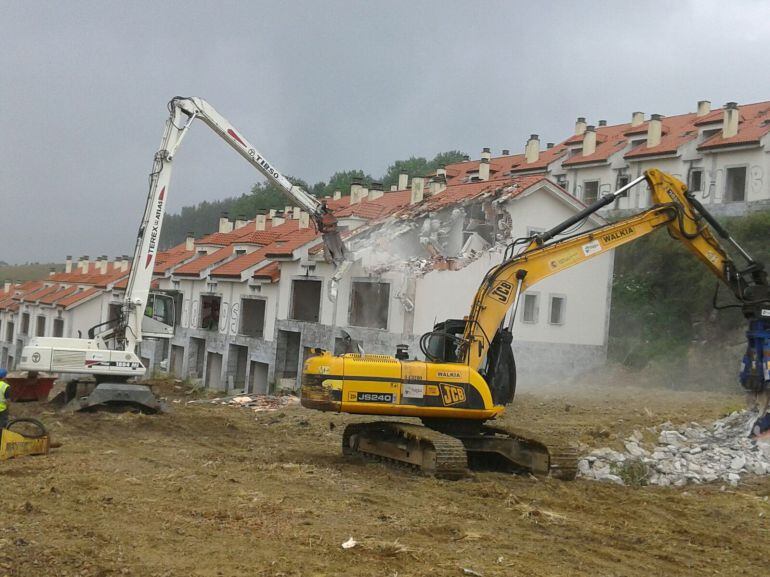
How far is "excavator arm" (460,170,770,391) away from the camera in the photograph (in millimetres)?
12523

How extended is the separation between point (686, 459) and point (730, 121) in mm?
26113

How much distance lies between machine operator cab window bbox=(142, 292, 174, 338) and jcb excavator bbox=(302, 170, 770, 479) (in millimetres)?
8091

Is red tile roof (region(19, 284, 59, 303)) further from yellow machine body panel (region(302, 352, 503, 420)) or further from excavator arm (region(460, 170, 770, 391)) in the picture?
excavator arm (region(460, 170, 770, 391))

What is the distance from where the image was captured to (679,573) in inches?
317

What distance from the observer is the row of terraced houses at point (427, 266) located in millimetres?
28578

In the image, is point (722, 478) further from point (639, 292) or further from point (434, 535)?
point (639, 292)

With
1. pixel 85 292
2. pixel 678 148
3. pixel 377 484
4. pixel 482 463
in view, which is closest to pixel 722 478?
pixel 482 463

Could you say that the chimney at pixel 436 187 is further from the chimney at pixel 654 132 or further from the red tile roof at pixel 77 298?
the red tile roof at pixel 77 298

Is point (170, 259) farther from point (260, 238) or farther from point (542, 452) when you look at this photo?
point (542, 452)

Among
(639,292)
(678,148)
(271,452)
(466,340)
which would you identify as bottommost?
(271,452)

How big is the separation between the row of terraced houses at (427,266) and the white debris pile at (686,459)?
37.0ft

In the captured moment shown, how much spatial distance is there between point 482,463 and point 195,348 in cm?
2958

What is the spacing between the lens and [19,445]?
12906mm

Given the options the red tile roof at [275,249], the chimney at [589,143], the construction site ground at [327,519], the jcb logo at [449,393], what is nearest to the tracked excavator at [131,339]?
the construction site ground at [327,519]
